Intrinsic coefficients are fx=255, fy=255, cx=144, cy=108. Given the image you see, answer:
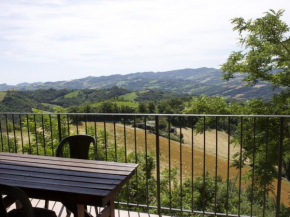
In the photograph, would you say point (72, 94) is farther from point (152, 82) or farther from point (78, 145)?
point (152, 82)

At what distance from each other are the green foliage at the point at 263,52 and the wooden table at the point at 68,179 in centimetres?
870

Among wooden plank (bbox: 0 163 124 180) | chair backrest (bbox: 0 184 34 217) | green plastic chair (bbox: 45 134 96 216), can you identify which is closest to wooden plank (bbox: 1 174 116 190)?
wooden plank (bbox: 0 163 124 180)

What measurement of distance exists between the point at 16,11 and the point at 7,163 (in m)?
5.98

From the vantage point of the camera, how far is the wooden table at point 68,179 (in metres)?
1.57

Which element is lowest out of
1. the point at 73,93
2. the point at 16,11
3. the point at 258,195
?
the point at 258,195

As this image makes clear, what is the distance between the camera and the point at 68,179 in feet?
5.80

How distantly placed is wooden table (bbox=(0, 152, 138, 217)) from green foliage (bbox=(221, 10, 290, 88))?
8.70m

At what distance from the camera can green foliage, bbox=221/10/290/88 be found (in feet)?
30.9

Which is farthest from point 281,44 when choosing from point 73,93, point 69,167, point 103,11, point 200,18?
point 73,93

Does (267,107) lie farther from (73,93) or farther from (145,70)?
(145,70)

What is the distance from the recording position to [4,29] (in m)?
10.6

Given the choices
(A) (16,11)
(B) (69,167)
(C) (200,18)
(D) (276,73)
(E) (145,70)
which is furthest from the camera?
(E) (145,70)

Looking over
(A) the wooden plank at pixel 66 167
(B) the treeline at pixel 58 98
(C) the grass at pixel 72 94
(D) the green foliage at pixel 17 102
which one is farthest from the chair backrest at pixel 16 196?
(C) the grass at pixel 72 94

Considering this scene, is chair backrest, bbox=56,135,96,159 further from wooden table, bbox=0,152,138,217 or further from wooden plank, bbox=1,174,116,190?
wooden plank, bbox=1,174,116,190
